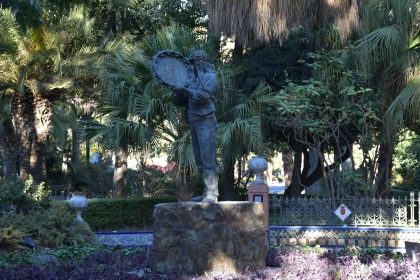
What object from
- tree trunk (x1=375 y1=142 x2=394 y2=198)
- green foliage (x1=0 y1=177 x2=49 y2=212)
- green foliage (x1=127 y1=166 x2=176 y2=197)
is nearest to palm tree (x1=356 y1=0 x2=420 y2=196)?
tree trunk (x1=375 y1=142 x2=394 y2=198)

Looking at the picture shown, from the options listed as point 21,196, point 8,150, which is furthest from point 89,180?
point 21,196

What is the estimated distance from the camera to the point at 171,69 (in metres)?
8.45

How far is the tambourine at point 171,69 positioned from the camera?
8320 millimetres

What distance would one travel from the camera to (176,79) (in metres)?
8.48

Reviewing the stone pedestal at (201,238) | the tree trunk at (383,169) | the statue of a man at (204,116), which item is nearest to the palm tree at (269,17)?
the tree trunk at (383,169)

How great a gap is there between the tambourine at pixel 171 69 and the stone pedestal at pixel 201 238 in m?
1.49

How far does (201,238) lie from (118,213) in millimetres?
11173

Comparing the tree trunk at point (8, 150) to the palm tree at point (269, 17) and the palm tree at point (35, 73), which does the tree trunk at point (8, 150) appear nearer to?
the palm tree at point (35, 73)

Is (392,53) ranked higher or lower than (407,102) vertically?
higher

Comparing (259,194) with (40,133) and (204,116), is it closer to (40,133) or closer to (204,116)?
(204,116)

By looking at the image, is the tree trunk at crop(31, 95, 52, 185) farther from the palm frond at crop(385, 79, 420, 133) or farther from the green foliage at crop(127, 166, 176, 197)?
the palm frond at crop(385, 79, 420, 133)

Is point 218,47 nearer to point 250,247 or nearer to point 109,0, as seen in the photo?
point 109,0

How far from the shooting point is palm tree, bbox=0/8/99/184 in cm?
1770

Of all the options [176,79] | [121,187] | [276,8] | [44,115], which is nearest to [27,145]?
[44,115]
